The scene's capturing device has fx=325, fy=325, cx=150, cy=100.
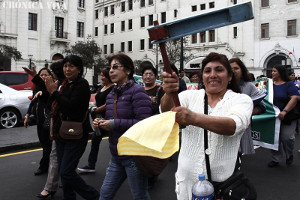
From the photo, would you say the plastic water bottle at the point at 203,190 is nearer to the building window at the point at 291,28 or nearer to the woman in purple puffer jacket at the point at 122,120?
the woman in purple puffer jacket at the point at 122,120

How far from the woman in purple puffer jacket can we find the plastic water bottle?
3.42ft

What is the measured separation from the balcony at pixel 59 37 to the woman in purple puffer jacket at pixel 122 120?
33.8m

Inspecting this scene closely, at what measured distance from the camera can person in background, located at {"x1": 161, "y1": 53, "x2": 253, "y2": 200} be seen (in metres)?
1.96

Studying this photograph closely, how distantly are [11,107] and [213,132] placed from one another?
381 inches

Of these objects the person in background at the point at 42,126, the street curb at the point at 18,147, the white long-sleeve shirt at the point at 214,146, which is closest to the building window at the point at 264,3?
the street curb at the point at 18,147

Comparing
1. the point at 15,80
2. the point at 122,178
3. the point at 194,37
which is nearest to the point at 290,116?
the point at 122,178

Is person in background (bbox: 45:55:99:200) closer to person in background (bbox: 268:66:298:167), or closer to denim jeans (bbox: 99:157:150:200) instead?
denim jeans (bbox: 99:157:150:200)

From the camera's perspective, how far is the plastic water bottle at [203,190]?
1.92 metres

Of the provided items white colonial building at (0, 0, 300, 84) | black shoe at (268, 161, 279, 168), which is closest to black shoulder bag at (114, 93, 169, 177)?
black shoe at (268, 161, 279, 168)

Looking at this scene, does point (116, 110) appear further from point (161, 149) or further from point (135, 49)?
point (135, 49)

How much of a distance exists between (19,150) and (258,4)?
34.4 m

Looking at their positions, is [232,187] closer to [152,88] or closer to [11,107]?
A: [152,88]

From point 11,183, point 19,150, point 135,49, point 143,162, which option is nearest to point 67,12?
point 135,49

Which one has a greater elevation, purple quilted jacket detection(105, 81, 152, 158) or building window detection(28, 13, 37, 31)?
building window detection(28, 13, 37, 31)
